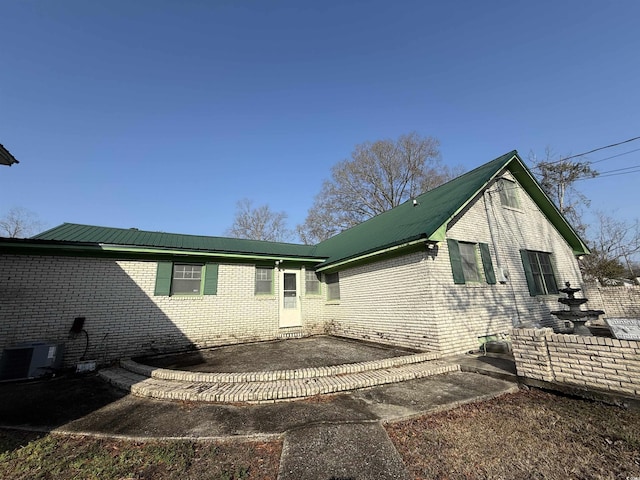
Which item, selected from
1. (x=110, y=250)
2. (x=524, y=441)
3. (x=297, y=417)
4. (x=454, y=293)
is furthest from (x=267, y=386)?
(x=110, y=250)

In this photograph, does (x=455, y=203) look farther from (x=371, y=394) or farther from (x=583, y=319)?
(x=371, y=394)

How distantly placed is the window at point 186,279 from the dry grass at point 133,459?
5.69 metres

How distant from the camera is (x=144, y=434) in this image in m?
3.55

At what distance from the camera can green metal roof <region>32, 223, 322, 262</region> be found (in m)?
8.48

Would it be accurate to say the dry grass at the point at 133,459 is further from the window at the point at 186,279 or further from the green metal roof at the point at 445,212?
the green metal roof at the point at 445,212

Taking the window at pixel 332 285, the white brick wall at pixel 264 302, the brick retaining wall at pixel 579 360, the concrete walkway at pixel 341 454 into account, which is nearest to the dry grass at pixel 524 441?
the concrete walkway at pixel 341 454

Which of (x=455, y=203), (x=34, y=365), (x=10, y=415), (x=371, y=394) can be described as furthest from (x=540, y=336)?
(x=34, y=365)

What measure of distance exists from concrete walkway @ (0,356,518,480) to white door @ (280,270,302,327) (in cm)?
611

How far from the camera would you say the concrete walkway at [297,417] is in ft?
9.48

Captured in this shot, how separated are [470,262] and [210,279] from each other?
9.07 meters

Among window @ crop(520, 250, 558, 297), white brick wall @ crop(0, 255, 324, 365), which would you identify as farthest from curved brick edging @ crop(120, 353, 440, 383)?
window @ crop(520, 250, 558, 297)

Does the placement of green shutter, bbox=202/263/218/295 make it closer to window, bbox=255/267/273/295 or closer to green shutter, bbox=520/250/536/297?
window, bbox=255/267/273/295

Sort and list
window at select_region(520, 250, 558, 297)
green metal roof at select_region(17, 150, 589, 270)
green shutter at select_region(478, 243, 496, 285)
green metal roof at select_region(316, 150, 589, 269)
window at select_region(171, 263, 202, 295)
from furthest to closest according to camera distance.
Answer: window at select_region(520, 250, 558, 297)
window at select_region(171, 263, 202, 295)
green shutter at select_region(478, 243, 496, 285)
green metal roof at select_region(17, 150, 589, 270)
green metal roof at select_region(316, 150, 589, 269)

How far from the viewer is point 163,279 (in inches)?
355
